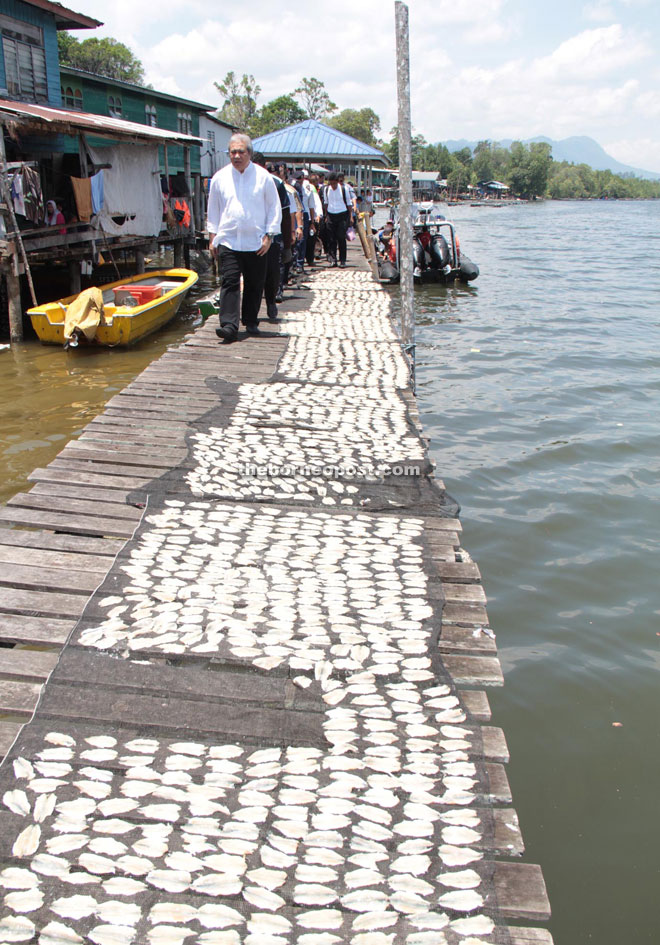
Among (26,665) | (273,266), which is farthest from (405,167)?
(26,665)

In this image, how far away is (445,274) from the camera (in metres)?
18.8

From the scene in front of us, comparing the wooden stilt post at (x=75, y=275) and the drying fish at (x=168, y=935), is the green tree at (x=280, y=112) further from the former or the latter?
the drying fish at (x=168, y=935)

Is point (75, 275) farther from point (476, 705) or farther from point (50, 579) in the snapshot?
point (476, 705)

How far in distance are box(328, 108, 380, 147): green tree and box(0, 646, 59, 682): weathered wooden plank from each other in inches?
4711

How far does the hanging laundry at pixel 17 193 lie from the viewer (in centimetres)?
1317

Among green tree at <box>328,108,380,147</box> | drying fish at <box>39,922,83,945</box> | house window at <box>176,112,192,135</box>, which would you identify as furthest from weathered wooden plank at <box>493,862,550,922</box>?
green tree at <box>328,108,380,147</box>

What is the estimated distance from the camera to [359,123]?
394 feet

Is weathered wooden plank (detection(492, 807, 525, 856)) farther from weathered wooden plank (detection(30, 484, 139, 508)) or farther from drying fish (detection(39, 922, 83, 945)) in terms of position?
weathered wooden plank (detection(30, 484, 139, 508))

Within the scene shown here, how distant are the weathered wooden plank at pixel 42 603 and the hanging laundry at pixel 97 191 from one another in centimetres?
1365

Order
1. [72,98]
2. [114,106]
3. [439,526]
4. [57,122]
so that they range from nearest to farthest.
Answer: [439,526]
[57,122]
[72,98]
[114,106]

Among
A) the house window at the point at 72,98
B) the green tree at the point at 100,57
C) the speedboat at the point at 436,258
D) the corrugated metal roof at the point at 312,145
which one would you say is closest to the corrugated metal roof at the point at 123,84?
the house window at the point at 72,98

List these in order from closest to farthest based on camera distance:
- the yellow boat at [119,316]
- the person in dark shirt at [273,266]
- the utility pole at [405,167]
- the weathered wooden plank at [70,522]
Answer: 1. the weathered wooden plank at [70,522]
2. the utility pole at [405,167]
3. the person in dark shirt at [273,266]
4. the yellow boat at [119,316]

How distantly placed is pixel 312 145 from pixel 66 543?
1938 centimetres

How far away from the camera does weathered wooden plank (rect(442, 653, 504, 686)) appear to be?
2.95 metres
